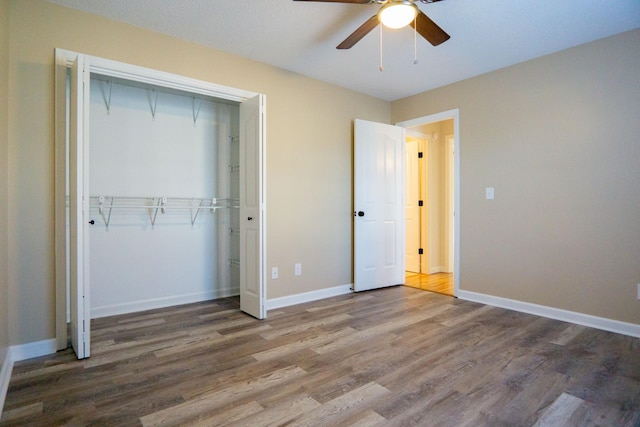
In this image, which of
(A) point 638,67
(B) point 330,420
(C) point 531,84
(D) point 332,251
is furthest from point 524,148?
(B) point 330,420

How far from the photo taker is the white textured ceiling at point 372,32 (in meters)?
2.37

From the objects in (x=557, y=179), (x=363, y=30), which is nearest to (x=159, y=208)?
(x=363, y=30)

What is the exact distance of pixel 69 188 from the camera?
2383 millimetres

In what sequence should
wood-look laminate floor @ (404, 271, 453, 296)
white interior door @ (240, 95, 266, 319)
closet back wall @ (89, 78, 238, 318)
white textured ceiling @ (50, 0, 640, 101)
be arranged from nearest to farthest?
white textured ceiling @ (50, 0, 640, 101) < white interior door @ (240, 95, 266, 319) < closet back wall @ (89, 78, 238, 318) < wood-look laminate floor @ (404, 271, 453, 296)

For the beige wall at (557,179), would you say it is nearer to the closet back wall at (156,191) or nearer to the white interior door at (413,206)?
the white interior door at (413,206)

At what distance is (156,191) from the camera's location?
3.41m

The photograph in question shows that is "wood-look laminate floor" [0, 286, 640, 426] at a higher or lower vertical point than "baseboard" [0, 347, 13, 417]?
lower

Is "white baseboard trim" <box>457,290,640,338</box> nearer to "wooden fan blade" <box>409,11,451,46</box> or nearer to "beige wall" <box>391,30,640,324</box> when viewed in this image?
"beige wall" <box>391,30,640,324</box>

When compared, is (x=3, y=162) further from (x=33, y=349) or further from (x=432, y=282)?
(x=432, y=282)

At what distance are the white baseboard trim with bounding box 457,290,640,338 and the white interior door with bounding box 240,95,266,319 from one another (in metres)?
2.28

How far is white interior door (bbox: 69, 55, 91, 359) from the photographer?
2168 millimetres

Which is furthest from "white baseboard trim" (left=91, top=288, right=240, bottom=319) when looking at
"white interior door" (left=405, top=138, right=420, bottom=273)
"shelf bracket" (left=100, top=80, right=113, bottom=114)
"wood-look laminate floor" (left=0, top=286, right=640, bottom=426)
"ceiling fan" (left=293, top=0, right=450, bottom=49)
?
"ceiling fan" (left=293, top=0, right=450, bottom=49)

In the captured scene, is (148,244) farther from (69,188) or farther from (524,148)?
(524,148)

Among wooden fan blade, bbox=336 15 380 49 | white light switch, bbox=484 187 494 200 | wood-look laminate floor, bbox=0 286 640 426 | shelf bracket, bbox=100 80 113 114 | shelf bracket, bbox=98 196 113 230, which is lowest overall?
wood-look laminate floor, bbox=0 286 640 426
